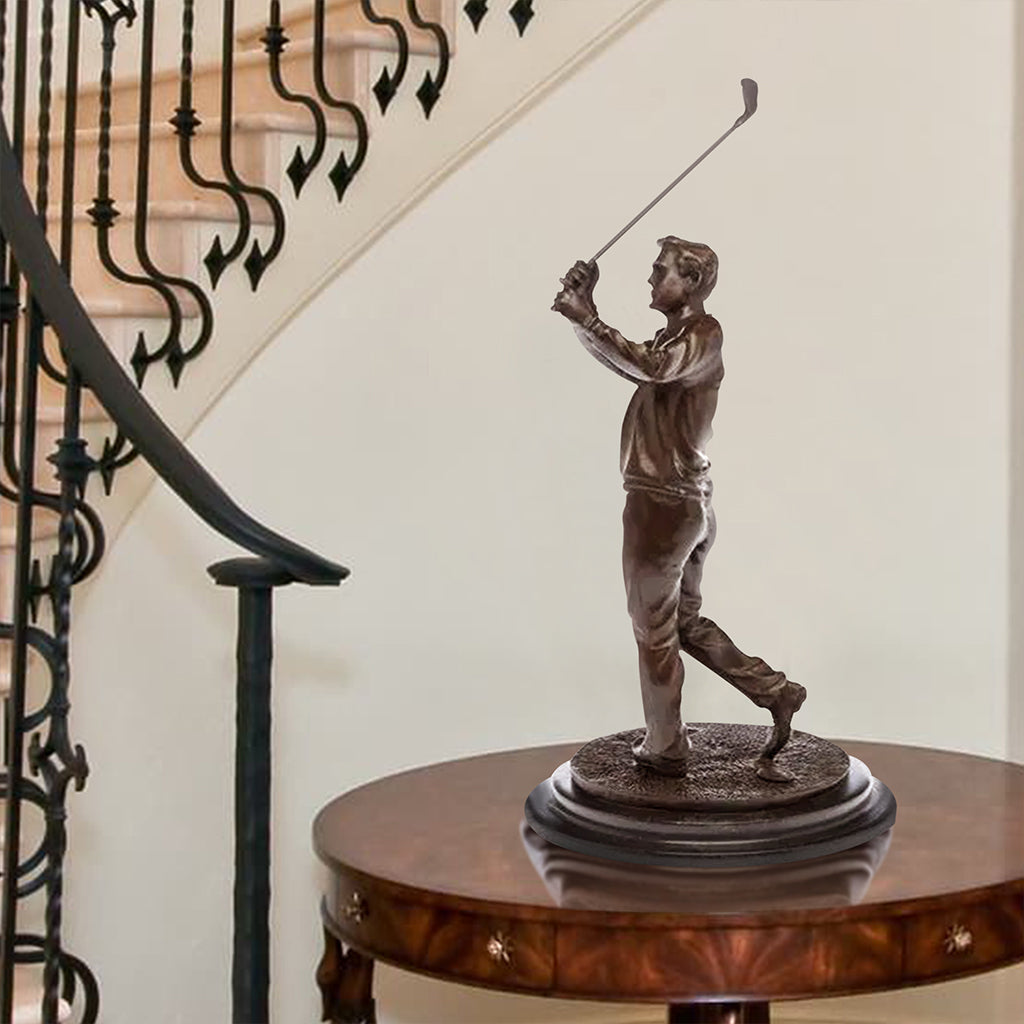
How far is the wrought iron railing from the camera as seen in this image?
174 cm

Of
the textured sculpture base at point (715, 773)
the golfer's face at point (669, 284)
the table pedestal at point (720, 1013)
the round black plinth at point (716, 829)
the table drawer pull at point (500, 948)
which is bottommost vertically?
the table pedestal at point (720, 1013)

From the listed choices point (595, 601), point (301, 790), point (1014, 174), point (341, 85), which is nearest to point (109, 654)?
point (301, 790)

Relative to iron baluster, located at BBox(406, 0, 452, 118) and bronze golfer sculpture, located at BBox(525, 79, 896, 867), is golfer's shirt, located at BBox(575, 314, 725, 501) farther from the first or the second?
iron baluster, located at BBox(406, 0, 452, 118)

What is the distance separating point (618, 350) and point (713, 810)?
52cm

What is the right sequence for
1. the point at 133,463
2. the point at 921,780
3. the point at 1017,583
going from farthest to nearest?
the point at 1017,583 → the point at 133,463 → the point at 921,780

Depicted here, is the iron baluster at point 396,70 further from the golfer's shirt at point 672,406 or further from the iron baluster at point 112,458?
the golfer's shirt at point 672,406

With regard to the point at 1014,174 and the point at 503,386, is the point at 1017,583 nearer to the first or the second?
the point at 1014,174

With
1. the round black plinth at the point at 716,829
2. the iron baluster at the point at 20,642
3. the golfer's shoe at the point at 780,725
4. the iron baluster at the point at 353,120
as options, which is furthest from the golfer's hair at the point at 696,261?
the iron baluster at the point at 353,120

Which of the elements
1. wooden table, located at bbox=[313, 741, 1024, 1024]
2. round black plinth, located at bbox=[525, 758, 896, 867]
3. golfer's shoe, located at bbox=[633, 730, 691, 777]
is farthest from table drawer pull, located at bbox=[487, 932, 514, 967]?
golfer's shoe, located at bbox=[633, 730, 691, 777]

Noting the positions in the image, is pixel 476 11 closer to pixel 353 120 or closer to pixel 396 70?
pixel 396 70

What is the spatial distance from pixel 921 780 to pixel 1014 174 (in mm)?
1149

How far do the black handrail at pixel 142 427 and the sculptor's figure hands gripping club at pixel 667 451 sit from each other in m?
0.43

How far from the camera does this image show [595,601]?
3021mm

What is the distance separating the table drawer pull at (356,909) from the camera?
1978 millimetres
